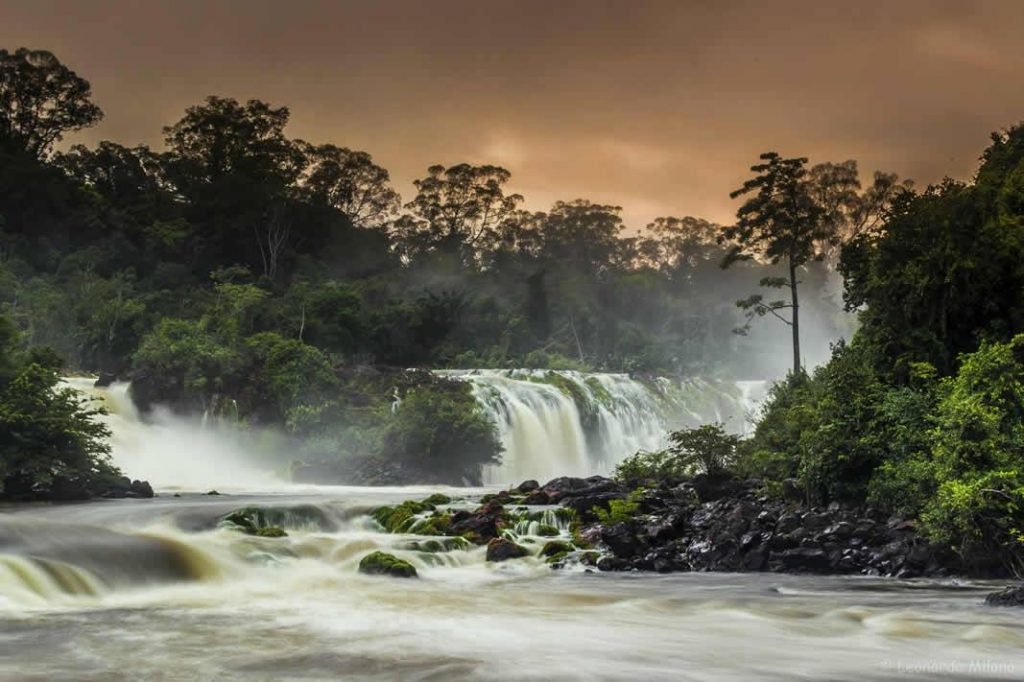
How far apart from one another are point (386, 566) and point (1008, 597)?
33.9 ft

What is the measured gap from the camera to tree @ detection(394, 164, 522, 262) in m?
81.8

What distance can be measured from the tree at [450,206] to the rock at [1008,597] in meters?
71.2

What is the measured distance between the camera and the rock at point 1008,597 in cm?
1213

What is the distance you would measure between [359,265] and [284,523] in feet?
176

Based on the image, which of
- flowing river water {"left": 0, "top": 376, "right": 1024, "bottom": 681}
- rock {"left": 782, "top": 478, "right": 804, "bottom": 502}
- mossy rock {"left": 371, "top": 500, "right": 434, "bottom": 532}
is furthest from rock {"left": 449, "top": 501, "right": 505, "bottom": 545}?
rock {"left": 782, "top": 478, "right": 804, "bottom": 502}

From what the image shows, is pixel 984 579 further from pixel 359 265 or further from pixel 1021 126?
pixel 359 265

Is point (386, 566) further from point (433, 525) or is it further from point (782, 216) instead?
point (782, 216)

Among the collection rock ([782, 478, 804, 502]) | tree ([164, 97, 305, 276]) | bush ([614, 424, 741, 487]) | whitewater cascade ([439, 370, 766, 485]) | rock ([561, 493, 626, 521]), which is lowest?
rock ([561, 493, 626, 521])

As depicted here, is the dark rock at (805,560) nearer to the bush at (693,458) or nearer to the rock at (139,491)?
the bush at (693,458)

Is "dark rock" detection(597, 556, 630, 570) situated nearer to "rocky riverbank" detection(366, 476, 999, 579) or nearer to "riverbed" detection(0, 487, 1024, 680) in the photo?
"rocky riverbank" detection(366, 476, 999, 579)

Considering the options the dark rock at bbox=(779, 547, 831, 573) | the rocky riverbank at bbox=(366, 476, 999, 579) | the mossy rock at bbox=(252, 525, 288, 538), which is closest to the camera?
the rocky riverbank at bbox=(366, 476, 999, 579)

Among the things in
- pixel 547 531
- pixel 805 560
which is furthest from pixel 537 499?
pixel 805 560

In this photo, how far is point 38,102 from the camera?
6091 centimetres

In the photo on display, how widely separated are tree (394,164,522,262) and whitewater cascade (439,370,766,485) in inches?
1493
